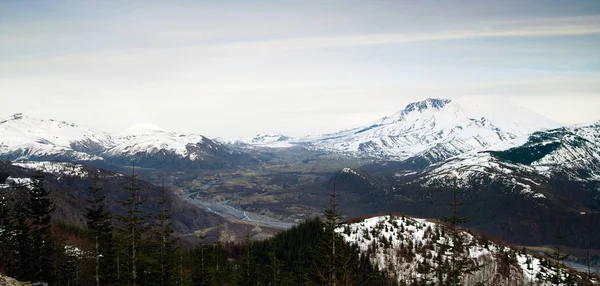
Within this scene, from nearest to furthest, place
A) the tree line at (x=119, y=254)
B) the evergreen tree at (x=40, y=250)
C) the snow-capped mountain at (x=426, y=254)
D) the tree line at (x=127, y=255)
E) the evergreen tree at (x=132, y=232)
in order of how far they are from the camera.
Result: the tree line at (x=127, y=255), the tree line at (x=119, y=254), the evergreen tree at (x=132, y=232), the evergreen tree at (x=40, y=250), the snow-capped mountain at (x=426, y=254)

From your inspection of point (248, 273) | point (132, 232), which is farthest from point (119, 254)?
point (248, 273)

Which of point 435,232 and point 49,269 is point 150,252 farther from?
point 435,232

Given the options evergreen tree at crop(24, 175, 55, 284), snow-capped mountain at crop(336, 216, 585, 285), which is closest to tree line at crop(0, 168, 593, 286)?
evergreen tree at crop(24, 175, 55, 284)

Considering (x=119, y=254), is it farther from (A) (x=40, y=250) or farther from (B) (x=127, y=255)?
(A) (x=40, y=250)

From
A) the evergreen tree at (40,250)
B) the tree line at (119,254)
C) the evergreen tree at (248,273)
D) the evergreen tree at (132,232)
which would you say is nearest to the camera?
the tree line at (119,254)

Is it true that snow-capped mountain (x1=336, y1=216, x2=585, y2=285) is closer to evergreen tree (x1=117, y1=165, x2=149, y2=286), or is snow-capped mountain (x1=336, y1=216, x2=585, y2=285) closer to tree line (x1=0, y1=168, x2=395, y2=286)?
tree line (x1=0, y1=168, x2=395, y2=286)

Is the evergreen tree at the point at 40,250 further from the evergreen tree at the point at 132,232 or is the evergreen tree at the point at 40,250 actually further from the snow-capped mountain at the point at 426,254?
the snow-capped mountain at the point at 426,254

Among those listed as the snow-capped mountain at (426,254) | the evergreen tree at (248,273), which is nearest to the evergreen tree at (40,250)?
the evergreen tree at (248,273)

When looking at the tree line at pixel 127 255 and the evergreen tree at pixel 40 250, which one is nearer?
the tree line at pixel 127 255
